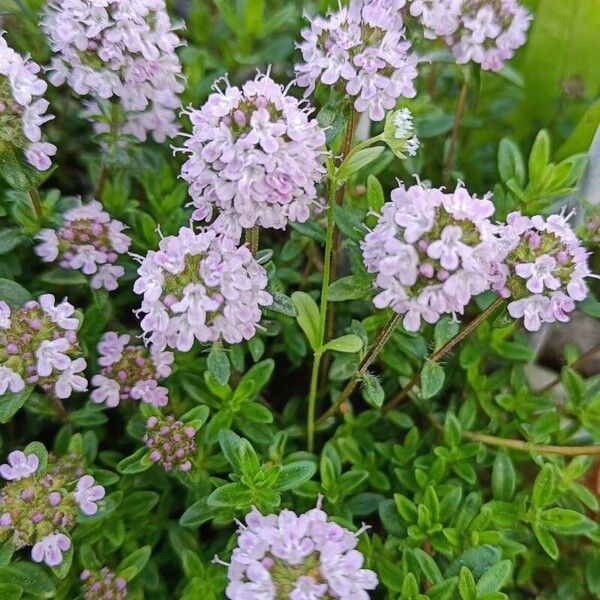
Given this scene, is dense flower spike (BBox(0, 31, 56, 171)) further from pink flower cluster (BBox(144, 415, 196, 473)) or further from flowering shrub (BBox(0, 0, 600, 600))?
pink flower cluster (BBox(144, 415, 196, 473))

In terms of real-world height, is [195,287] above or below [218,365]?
above

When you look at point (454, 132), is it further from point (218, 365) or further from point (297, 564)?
point (297, 564)

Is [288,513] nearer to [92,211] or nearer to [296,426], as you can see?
[296,426]

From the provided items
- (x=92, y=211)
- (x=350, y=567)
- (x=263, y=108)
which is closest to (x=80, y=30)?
(x=92, y=211)

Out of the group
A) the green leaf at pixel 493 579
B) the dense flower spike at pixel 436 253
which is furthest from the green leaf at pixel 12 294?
the green leaf at pixel 493 579

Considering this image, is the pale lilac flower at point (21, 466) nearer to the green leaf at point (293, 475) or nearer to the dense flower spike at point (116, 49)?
the green leaf at point (293, 475)

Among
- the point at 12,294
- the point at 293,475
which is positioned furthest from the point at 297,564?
the point at 12,294

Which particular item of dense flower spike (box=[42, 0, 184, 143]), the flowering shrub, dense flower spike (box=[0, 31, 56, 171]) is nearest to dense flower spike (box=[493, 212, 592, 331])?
the flowering shrub
